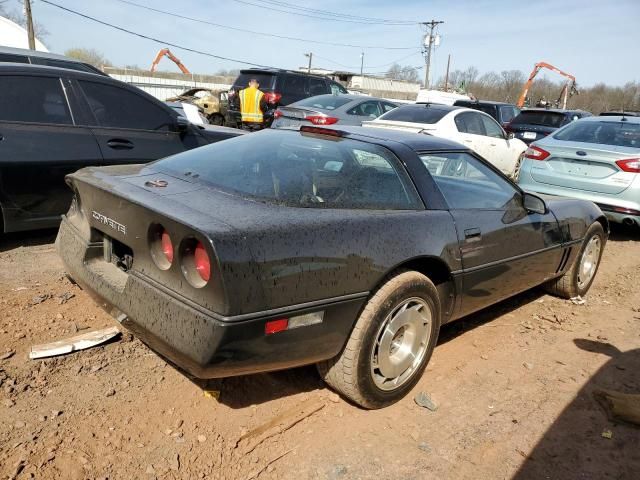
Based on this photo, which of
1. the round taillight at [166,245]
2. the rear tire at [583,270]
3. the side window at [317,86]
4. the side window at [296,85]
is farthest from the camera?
the side window at [317,86]

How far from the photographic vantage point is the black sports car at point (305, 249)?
206 cm

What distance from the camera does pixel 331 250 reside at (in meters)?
2.27

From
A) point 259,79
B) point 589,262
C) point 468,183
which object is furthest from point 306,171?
point 259,79

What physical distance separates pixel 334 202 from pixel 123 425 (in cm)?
145

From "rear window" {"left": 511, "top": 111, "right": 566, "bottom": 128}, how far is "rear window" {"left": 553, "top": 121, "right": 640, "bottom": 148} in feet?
19.1

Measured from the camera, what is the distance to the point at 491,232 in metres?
3.21

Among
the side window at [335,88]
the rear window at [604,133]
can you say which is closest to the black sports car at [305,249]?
the rear window at [604,133]

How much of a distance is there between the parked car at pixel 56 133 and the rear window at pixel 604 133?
5437 millimetres

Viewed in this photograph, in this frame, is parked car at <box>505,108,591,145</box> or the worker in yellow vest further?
parked car at <box>505,108,591,145</box>

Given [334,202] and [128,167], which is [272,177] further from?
[128,167]

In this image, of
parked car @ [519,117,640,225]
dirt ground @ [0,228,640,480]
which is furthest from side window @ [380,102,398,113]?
dirt ground @ [0,228,640,480]

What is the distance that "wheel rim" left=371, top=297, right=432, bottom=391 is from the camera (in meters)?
2.62

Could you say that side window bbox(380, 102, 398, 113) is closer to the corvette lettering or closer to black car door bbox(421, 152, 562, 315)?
black car door bbox(421, 152, 562, 315)

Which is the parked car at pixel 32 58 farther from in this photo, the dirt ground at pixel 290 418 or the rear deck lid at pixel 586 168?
the rear deck lid at pixel 586 168
